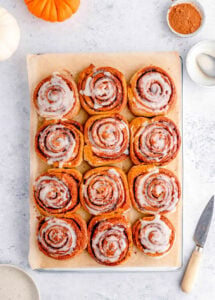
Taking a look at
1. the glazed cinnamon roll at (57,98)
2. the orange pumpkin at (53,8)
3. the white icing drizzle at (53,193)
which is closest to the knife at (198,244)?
the white icing drizzle at (53,193)

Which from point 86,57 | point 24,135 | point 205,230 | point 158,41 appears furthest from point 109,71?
point 205,230

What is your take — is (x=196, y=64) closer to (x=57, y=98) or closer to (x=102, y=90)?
(x=102, y=90)

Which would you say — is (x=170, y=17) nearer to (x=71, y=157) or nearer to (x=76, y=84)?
(x=76, y=84)

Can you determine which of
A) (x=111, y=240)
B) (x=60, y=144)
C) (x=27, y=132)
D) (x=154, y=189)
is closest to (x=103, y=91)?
(x=60, y=144)

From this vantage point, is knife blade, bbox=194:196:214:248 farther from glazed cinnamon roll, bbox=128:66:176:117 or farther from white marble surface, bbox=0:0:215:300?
glazed cinnamon roll, bbox=128:66:176:117

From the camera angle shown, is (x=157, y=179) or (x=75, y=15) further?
(x=75, y=15)

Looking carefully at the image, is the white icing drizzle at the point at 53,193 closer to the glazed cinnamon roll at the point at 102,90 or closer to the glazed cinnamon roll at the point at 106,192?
the glazed cinnamon roll at the point at 106,192

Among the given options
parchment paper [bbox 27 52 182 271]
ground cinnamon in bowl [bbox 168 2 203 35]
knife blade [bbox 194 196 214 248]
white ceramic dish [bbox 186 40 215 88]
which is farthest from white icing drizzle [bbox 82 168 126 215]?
ground cinnamon in bowl [bbox 168 2 203 35]
